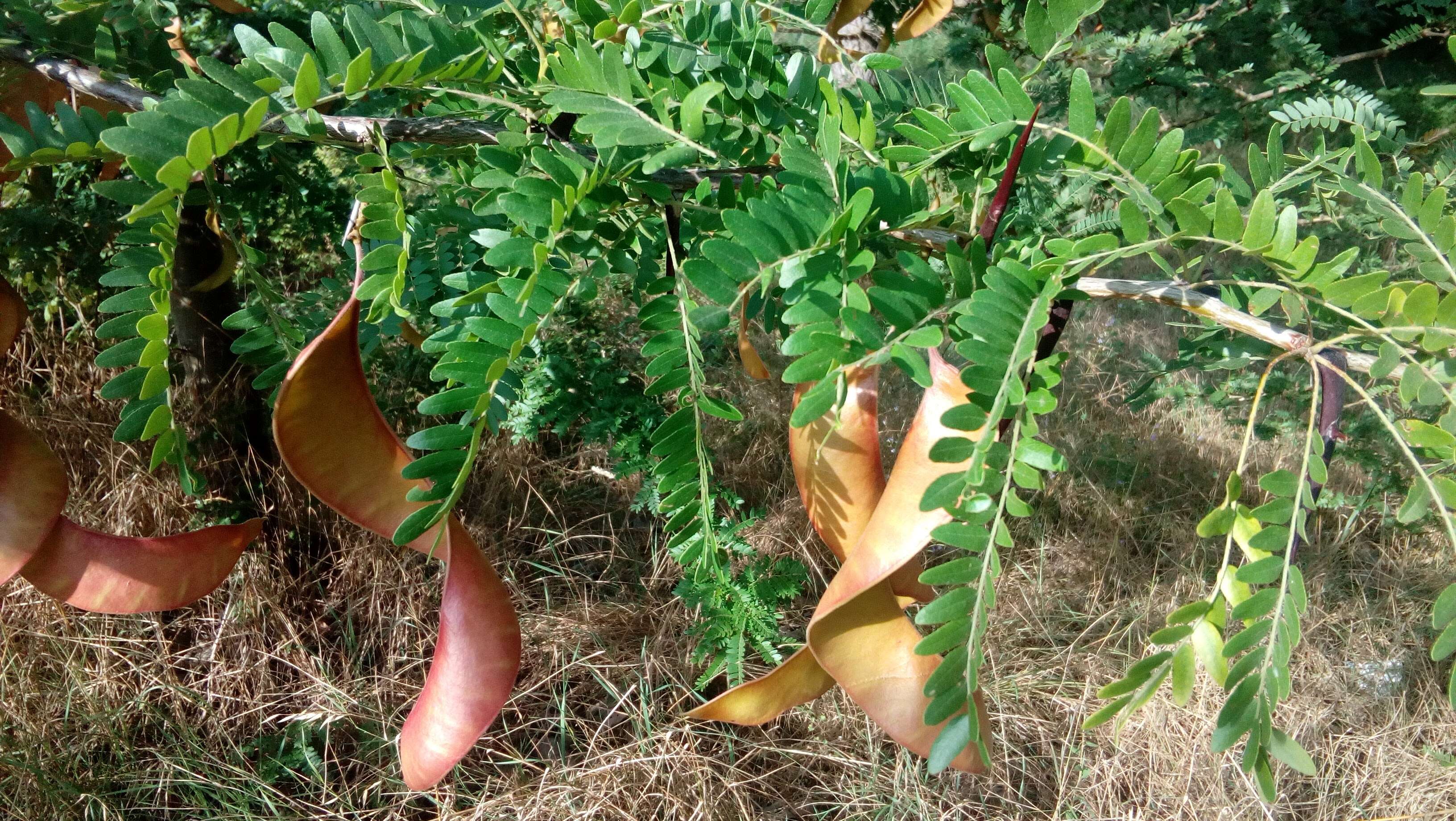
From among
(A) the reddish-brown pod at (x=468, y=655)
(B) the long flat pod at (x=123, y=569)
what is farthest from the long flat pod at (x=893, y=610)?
(B) the long flat pod at (x=123, y=569)

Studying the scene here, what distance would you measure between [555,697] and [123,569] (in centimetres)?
100

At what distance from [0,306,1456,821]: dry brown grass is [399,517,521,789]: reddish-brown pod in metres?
0.90

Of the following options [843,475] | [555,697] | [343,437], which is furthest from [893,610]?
[555,697]

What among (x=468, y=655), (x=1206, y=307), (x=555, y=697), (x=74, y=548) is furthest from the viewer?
(x=555, y=697)

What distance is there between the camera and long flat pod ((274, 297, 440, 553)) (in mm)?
571

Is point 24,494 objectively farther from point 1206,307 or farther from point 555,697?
point 555,697

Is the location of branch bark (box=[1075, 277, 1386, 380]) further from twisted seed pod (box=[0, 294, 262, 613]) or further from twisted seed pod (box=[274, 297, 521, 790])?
twisted seed pod (box=[0, 294, 262, 613])

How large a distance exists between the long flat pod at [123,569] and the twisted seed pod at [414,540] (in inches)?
8.2

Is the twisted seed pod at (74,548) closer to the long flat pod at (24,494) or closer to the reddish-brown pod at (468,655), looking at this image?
the long flat pod at (24,494)

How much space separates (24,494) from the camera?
714 millimetres

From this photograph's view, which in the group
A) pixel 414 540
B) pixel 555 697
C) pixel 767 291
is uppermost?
pixel 767 291

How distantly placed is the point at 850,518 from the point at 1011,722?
125 centimetres

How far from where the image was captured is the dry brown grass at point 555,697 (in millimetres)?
1509

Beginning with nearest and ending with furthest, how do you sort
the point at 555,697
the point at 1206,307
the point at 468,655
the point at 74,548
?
1. the point at 1206,307
2. the point at 468,655
3. the point at 74,548
4. the point at 555,697
